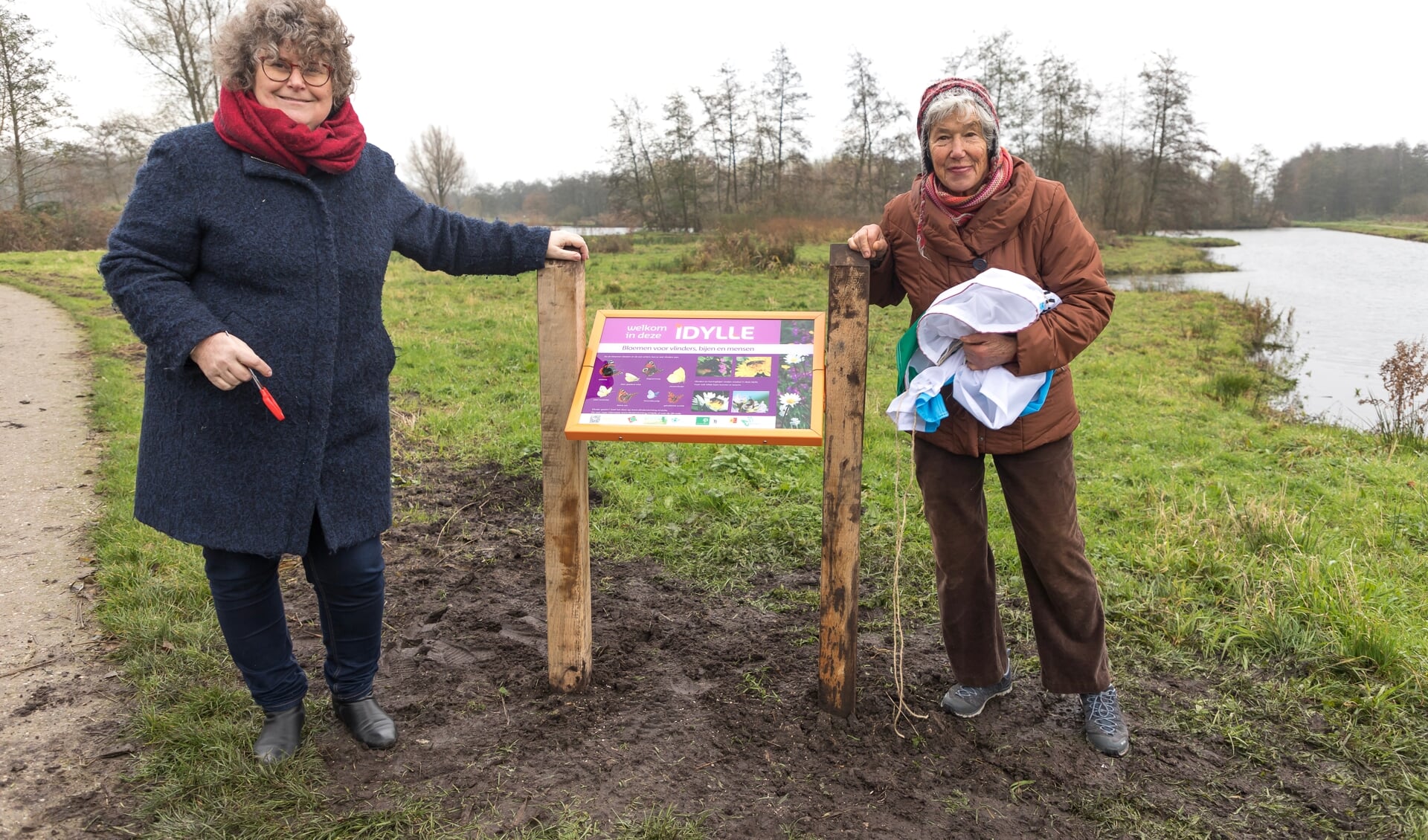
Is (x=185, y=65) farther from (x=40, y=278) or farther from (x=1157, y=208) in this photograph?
(x=1157, y=208)

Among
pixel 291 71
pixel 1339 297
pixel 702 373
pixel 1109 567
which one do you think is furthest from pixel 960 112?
pixel 1339 297

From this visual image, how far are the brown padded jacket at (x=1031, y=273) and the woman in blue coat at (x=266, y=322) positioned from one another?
182 centimetres

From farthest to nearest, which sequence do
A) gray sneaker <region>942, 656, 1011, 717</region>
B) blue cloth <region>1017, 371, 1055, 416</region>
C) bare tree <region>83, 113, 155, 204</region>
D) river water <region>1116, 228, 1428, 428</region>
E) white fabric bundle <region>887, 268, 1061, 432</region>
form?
bare tree <region>83, 113, 155, 204</region>, river water <region>1116, 228, 1428, 428</region>, gray sneaker <region>942, 656, 1011, 717</region>, blue cloth <region>1017, 371, 1055, 416</region>, white fabric bundle <region>887, 268, 1061, 432</region>

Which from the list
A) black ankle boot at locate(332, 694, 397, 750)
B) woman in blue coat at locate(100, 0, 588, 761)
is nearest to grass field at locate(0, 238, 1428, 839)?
black ankle boot at locate(332, 694, 397, 750)

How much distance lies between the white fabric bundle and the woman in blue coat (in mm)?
1706

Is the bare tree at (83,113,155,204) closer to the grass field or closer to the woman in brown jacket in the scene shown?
the grass field

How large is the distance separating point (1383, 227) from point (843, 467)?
6777 centimetres

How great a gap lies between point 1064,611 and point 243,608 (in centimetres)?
272

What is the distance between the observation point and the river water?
42.9 ft

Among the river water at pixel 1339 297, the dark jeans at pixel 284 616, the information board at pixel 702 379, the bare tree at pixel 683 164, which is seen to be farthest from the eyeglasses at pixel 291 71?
the bare tree at pixel 683 164

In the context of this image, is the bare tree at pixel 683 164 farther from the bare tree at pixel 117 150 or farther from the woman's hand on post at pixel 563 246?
the woman's hand on post at pixel 563 246

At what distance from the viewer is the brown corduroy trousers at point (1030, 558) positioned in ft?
9.82

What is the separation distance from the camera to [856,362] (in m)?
2.97

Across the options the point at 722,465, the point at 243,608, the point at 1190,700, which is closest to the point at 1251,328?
the point at 722,465
